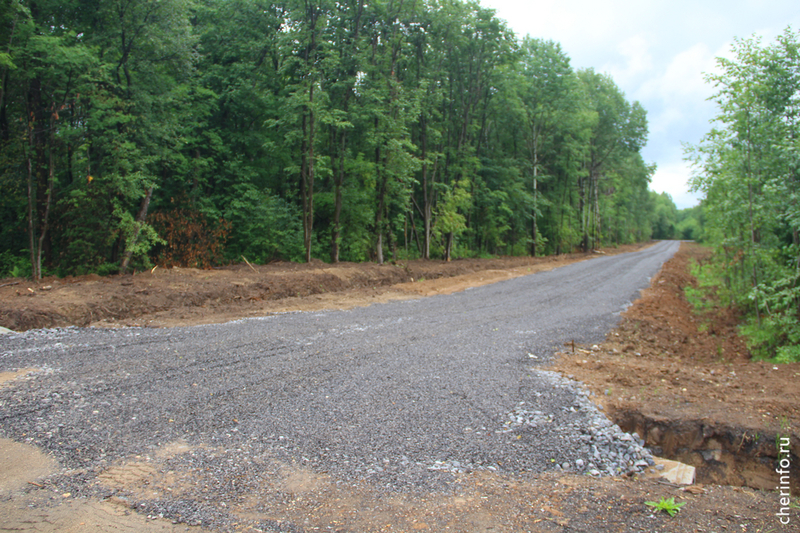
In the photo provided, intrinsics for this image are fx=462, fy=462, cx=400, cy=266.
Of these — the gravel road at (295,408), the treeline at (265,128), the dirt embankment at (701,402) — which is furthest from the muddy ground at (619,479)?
the treeline at (265,128)

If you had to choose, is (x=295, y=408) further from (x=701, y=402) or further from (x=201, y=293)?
(x=201, y=293)

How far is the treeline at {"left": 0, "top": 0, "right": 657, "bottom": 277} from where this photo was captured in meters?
13.2

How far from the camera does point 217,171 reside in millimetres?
20172

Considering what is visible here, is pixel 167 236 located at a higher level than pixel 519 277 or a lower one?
higher

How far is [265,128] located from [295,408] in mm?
18321

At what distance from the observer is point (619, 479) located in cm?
377

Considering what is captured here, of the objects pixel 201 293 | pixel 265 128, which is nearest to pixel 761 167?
pixel 201 293

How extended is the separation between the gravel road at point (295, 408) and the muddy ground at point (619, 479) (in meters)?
0.21

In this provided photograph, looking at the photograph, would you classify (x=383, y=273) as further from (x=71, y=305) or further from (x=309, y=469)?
(x=309, y=469)

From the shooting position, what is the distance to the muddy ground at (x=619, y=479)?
10.1 ft

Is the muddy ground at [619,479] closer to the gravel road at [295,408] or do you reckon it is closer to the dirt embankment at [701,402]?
the dirt embankment at [701,402]

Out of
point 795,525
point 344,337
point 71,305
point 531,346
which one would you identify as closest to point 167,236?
point 71,305

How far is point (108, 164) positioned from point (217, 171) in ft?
22.5

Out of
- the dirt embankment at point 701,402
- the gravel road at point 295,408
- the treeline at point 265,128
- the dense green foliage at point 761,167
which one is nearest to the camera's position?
the gravel road at point 295,408
